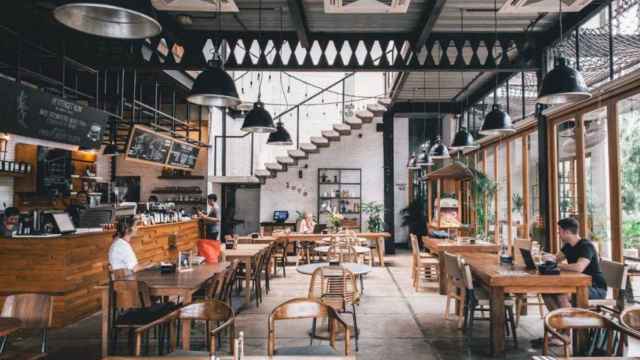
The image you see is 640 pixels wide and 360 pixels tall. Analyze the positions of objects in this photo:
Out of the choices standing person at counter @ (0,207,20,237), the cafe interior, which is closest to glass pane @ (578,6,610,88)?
the cafe interior

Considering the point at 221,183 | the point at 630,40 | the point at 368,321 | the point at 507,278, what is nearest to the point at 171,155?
the point at 221,183

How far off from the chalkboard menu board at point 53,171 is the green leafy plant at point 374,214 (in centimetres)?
752

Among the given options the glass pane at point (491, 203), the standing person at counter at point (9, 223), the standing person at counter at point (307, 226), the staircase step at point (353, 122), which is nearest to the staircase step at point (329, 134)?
the staircase step at point (353, 122)

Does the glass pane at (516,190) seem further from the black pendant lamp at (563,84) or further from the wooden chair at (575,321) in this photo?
the wooden chair at (575,321)

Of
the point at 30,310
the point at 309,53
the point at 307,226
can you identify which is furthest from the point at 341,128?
the point at 30,310

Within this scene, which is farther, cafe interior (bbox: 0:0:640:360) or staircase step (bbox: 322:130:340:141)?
staircase step (bbox: 322:130:340:141)

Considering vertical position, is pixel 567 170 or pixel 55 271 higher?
pixel 567 170

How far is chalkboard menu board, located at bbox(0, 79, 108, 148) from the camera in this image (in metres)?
5.20

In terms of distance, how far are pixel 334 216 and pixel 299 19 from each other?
565 centimetres

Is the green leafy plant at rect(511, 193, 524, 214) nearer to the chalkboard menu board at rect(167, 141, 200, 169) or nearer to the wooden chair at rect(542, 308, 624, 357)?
the wooden chair at rect(542, 308, 624, 357)

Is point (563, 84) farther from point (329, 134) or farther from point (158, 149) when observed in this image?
point (329, 134)

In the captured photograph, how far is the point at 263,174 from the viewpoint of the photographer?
42.6ft

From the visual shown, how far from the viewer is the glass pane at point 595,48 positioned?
19.1 feet

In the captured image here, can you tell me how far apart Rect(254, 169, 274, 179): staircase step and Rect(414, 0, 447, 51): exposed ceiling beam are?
7.17 metres
